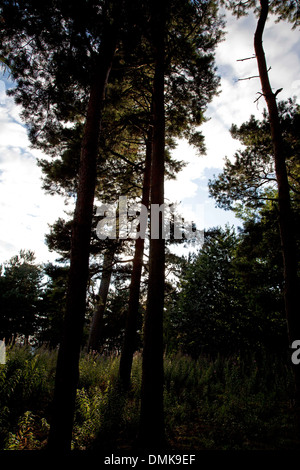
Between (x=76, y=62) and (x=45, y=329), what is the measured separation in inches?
1190

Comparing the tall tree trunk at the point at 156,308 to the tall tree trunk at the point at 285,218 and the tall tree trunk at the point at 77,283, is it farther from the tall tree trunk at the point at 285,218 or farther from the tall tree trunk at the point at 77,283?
the tall tree trunk at the point at 285,218

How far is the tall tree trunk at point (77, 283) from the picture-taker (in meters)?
3.22

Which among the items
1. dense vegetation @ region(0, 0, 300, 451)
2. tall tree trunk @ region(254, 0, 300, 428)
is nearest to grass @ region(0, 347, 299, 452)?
dense vegetation @ region(0, 0, 300, 451)

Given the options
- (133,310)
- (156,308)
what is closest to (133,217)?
(133,310)

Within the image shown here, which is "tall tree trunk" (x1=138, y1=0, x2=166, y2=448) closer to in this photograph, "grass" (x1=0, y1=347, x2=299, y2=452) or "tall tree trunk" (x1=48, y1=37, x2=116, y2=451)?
"grass" (x1=0, y1=347, x2=299, y2=452)

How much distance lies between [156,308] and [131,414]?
6.96ft

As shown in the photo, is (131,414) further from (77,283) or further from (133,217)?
(133,217)

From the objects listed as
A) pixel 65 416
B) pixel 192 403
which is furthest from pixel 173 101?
pixel 192 403

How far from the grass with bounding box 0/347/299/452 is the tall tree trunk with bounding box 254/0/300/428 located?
933mm

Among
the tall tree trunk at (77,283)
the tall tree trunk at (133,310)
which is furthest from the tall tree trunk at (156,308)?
the tall tree trunk at (133,310)

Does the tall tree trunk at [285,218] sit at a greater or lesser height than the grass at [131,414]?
greater

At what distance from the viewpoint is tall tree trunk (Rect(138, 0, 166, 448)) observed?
367 centimetres

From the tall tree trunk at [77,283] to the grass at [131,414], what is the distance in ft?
1.53
